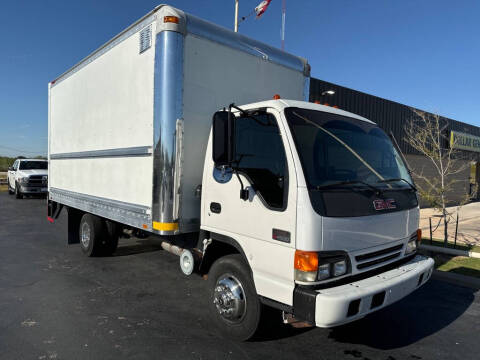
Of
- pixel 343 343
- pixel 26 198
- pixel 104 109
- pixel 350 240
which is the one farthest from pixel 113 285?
pixel 26 198

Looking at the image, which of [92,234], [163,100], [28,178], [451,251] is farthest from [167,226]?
[28,178]

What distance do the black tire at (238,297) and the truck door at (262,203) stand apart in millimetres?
195

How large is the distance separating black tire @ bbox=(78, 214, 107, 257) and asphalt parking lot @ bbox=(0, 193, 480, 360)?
0.30m

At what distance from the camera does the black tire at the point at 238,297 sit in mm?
3164

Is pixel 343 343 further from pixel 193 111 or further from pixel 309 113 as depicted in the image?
pixel 193 111

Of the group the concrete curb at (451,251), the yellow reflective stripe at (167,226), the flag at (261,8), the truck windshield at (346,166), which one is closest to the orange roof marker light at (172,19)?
the truck windshield at (346,166)

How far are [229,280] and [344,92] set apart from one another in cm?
1212

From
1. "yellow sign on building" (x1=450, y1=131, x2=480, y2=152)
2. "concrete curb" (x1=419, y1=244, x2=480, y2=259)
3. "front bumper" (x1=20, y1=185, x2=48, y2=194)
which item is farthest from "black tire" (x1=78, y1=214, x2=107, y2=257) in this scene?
"yellow sign on building" (x1=450, y1=131, x2=480, y2=152)

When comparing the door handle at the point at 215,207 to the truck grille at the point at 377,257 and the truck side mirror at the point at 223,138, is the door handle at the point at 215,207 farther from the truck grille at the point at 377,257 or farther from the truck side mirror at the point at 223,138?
the truck grille at the point at 377,257

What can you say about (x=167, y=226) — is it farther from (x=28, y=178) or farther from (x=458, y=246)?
(x=28, y=178)

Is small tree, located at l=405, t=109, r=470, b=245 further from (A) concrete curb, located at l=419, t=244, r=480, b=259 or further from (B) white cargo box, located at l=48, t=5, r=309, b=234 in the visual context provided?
(B) white cargo box, located at l=48, t=5, r=309, b=234

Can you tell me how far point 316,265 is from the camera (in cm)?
261

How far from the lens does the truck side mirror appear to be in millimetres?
2938

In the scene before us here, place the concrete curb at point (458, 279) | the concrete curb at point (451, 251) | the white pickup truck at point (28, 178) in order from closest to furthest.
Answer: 1. the concrete curb at point (458, 279)
2. the concrete curb at point (451, 251)
3. the white pickup truck at point (28, 178)
